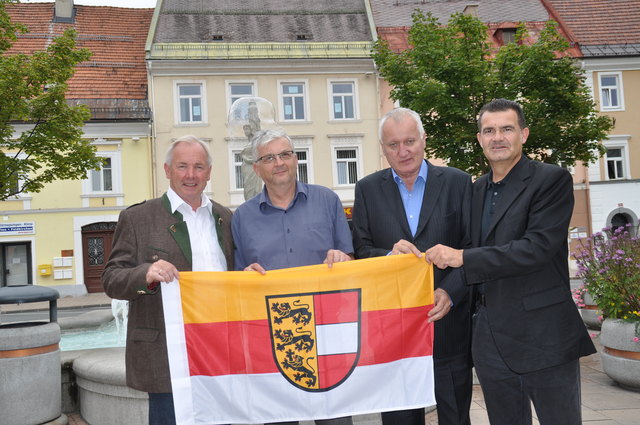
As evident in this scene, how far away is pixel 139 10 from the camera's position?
32250 mm

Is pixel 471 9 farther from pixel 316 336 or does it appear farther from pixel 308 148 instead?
pixel 316 336

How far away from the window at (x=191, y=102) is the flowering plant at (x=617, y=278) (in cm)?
2185

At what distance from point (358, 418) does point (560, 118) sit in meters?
17.9

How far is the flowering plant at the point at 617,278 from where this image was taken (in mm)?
6367

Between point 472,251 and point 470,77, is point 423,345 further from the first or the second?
point 470,77

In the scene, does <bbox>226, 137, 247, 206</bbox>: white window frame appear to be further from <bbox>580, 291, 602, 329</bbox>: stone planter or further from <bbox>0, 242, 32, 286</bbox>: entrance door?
<bbox>580, 291, 602, 329</bbox>: stone planter

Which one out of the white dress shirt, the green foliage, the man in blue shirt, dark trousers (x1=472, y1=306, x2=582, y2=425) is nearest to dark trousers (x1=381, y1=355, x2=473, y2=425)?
dark trousers (x1=472, y1=306, x2=582, y2=425)

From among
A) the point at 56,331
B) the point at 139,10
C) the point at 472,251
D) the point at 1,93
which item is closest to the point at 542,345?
the point at 472,251

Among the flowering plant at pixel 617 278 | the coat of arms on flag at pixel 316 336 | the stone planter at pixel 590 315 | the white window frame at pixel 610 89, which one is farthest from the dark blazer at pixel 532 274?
the white window frame at pixel 610 89

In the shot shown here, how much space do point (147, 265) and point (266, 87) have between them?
81.4ft

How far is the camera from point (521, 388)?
129 inches

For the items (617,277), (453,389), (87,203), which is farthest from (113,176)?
(453,389)

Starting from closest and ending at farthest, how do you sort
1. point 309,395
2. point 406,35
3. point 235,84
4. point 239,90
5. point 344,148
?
1. point 309,395
2. point 235,84
3. point 239,90
4. point 344,148
5. point 406,35

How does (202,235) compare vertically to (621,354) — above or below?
above
